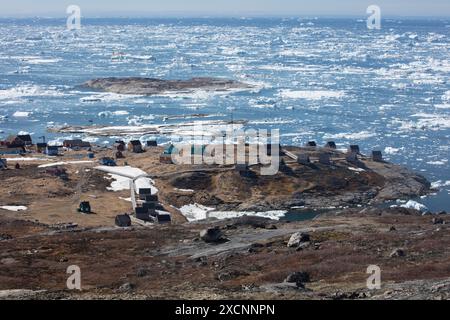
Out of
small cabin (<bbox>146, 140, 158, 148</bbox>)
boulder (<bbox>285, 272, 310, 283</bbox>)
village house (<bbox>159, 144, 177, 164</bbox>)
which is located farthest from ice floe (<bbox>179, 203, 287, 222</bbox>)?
boulder (<bbox>285, 272, 310, 283</bbox>)

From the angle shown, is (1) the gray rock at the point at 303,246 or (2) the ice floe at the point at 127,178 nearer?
(1) the gray rock at the point at 303,246

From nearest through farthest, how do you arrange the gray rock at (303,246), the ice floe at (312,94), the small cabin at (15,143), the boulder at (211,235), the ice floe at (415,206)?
the gray rock at (303,246)
the boulder at (211,235)
the ice floe at (415,206)
the small cabin at (15,143)
the ice floe at (312,94)

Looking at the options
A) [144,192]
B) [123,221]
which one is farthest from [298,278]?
[144,192]

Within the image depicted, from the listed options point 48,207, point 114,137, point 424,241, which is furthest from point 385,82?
point 424,241

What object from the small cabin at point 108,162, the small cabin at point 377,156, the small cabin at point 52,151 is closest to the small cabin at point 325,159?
the small cabin at point 377,156

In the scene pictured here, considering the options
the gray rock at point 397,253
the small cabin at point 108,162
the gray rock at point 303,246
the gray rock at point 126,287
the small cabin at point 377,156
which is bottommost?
the small cabin at point 377,156

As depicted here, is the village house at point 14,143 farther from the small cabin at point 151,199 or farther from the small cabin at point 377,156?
the small cabin at point 377,156
